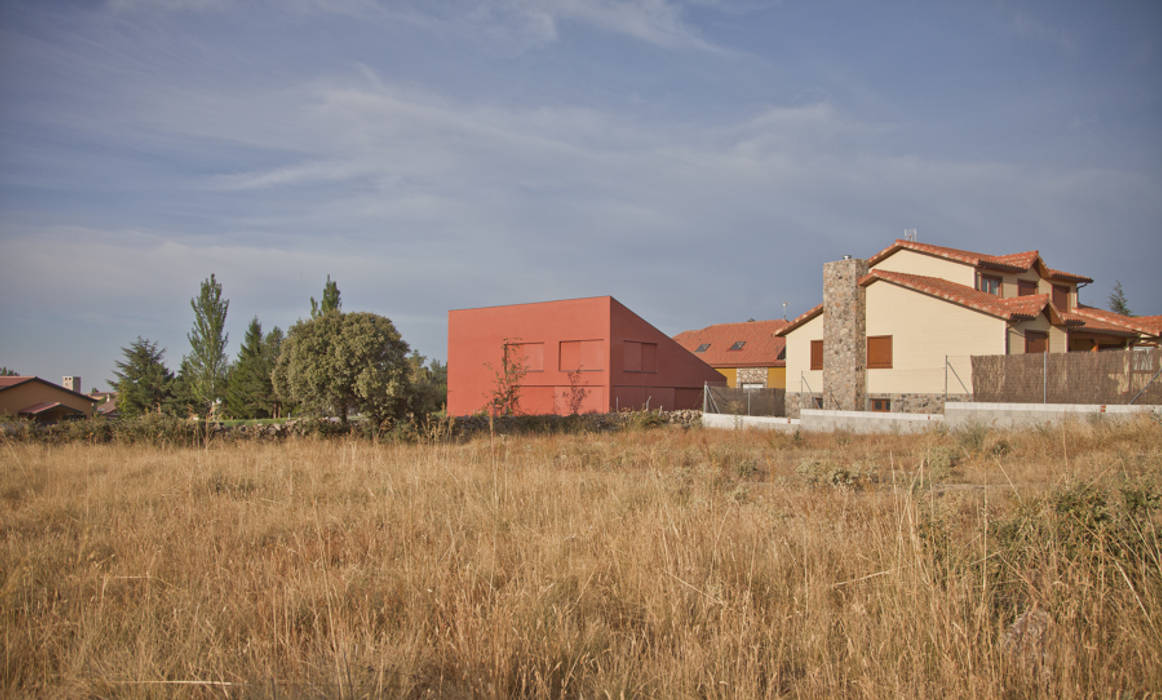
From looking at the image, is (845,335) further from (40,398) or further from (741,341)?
(40,398)

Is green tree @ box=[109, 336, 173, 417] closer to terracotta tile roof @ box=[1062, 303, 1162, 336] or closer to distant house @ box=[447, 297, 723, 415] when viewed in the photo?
distant house @ box=[447, 297, 723, 415]

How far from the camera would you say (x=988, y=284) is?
23.6 m

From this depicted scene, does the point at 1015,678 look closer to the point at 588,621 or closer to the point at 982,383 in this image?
the point at 588,621

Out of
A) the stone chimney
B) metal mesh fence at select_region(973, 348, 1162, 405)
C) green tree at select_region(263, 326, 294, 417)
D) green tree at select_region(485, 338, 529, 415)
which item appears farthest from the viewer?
green tree at select_region(263, 326, 294, 417)

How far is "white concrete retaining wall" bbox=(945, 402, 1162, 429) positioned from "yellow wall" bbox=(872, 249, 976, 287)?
8.36 metres

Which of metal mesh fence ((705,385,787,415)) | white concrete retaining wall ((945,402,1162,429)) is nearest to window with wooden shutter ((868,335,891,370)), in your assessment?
metal mesh fence ((705,385,787,415))

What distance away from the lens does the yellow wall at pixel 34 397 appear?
28.3 metres

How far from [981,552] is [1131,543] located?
0.97 meters

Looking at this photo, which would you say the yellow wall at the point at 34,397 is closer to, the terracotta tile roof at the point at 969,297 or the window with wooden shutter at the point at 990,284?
the terracotta tile roof at the point at 969,297

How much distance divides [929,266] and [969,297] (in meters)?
3.48

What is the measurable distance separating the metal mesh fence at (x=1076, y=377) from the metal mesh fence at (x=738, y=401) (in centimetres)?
792

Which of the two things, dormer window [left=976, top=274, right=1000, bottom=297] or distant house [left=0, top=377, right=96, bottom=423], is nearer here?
dormer window [left=976, top=274, right=1000, bottom=297]

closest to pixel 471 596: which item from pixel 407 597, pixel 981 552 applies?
pixel 407 597

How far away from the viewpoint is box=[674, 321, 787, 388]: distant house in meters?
36.5
